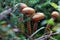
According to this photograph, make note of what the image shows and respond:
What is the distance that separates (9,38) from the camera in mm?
593

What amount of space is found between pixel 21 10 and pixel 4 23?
53 cm


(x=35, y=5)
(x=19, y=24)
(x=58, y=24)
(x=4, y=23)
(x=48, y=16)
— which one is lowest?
(x=58, y=24)

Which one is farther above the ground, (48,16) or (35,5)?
(35,5)

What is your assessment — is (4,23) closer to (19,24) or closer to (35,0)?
(19,24)

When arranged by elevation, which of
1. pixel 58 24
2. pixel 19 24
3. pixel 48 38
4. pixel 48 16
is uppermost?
pixel 48 16

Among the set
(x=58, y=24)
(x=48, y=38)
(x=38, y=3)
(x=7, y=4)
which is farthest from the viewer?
(x=38, y=3)

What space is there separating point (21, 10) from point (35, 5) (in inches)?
9.6

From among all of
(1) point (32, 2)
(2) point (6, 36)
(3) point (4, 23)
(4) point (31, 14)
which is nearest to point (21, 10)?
(4) point (31, 14)

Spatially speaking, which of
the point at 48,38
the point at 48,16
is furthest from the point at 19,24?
the point at 48,16

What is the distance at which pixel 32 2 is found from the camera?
139 cm

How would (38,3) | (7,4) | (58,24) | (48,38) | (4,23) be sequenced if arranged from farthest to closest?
(38,3)
(7,4)
(48,38)
(4,23)
(58,24)

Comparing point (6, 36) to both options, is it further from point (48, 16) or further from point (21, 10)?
point (48, 16)

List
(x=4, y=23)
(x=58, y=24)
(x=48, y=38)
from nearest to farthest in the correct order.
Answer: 1. (x=58, y=24)
2. (x=4, y=23)
3. (x=48, y=38)

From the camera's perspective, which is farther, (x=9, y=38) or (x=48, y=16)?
(x=48, y=16)
